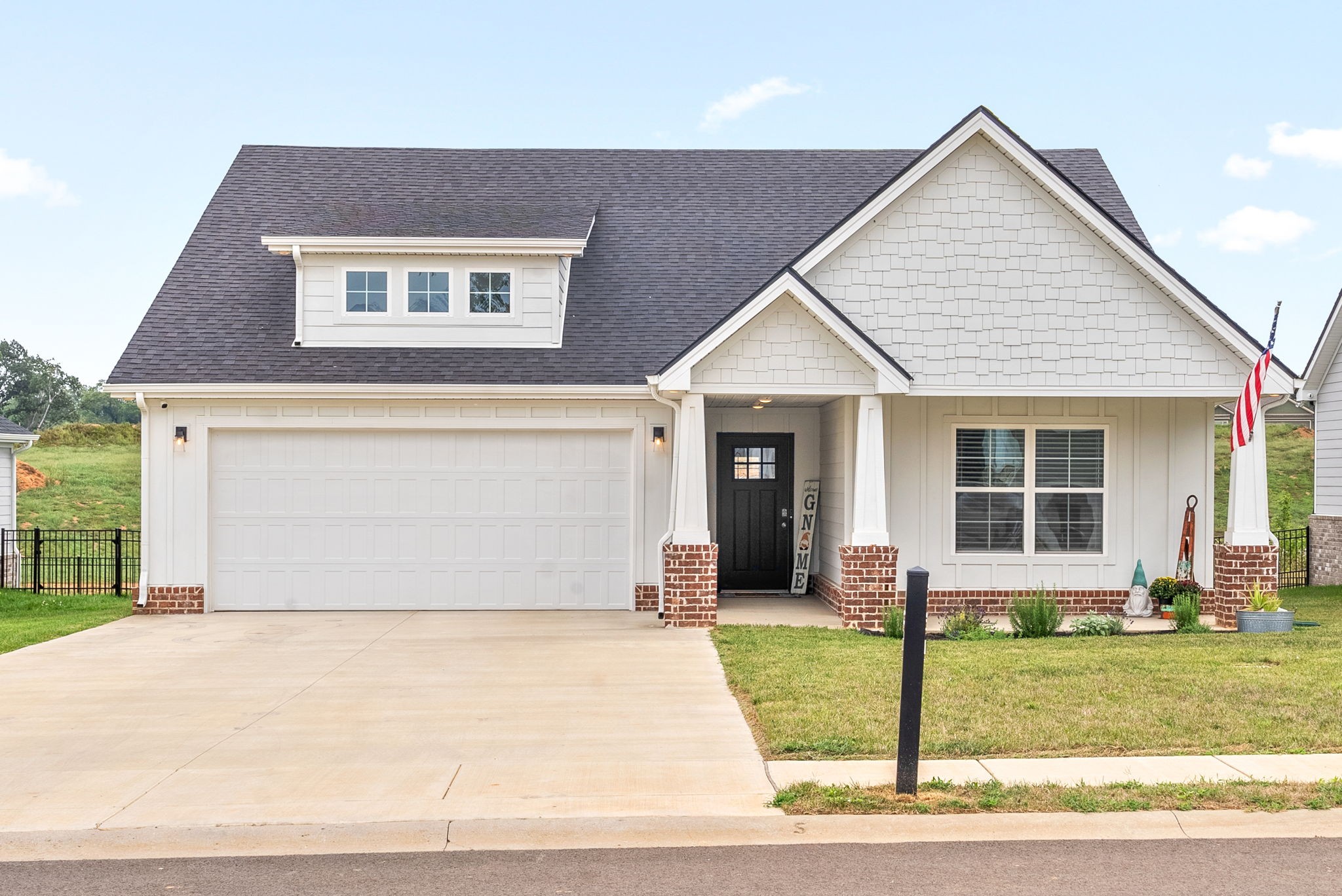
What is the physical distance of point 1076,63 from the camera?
22172mm

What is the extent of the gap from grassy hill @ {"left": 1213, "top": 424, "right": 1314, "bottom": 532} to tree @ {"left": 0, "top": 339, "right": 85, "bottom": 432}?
5239 centimetres

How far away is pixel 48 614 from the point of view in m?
15.4

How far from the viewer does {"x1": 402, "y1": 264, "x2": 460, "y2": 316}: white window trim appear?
15.2 metres

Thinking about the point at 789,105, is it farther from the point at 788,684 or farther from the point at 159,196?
the point at 788,684

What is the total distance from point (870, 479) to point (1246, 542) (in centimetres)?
467

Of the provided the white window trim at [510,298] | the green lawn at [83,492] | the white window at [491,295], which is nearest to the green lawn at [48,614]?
the white window trim at [510,298]

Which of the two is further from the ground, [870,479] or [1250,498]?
[870,479]

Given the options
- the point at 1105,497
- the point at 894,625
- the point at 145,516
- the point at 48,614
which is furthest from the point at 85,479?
the point at 1105,497

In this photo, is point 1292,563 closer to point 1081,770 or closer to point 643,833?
point 1081,770

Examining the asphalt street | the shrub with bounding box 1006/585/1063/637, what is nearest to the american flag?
the shrub with bounding box 1006/585/1063/637

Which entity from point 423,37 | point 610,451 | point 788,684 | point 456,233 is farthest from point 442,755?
point 423,37

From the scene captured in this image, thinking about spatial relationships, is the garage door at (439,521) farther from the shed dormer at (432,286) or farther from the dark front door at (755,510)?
the dark front door at (755,510)

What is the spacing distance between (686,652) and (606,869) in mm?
6012

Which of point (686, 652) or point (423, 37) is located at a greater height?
point (423, 37)
